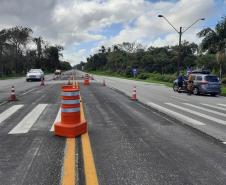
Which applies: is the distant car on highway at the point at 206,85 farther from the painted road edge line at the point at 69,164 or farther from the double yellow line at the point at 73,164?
the painted road edge line at the point at 69,164

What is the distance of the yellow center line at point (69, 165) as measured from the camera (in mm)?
4996

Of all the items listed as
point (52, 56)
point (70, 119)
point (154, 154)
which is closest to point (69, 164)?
point (154, 154)

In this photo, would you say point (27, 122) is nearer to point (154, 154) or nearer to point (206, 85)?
point (154, 154)

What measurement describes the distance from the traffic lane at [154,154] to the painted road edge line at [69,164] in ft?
1.36

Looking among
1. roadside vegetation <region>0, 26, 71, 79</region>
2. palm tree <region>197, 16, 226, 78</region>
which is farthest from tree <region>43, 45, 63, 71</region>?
palm tree <region>197, 16, 226, 78</region>

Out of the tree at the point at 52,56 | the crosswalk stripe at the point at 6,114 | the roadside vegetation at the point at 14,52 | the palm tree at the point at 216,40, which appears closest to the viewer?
the crosswalk stripe at the point at 6,114

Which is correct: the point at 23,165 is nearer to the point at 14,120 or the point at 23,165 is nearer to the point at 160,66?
the point at 14,120

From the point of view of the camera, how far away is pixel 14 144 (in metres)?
7.32

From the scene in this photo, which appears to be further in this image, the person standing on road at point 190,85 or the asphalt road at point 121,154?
the person standing on road at point 190,85

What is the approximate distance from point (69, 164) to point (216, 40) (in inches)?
1856

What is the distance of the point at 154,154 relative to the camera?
6.53 m

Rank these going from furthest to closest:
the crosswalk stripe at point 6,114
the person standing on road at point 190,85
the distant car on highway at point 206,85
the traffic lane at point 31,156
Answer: the person standing on road at point 190,85, the distant car on highway at point 206,85, the crosswalk stripe at point 6,114, the traffic lane at point 31,156

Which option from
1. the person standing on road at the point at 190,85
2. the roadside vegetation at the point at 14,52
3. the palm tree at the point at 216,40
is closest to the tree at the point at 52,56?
the roadside vegetation at the point at 14,52

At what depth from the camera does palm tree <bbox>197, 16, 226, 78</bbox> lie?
46.7 m
